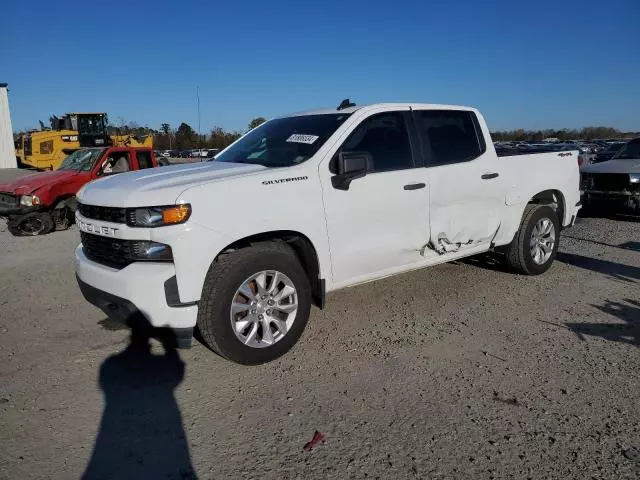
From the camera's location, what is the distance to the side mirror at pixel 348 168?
12.5 feet

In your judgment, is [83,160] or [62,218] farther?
[83,160]

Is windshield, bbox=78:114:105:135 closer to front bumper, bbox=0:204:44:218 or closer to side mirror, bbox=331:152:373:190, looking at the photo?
front bumper, bbox=0:204:44:218

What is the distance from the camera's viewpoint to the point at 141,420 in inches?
118

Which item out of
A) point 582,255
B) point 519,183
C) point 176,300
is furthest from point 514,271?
point 176,300

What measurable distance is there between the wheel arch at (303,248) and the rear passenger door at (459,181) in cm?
131

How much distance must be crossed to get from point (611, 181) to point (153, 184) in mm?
Result: 9558

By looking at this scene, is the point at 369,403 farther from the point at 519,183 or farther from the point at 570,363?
the point at 519,183

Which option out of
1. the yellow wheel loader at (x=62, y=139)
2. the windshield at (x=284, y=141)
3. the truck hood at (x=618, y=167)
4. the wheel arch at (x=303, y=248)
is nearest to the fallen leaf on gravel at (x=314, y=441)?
the wheel arch at (x=303, y=248)

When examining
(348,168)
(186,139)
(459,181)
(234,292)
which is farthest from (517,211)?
(186,139)

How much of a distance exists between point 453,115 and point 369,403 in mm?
3267

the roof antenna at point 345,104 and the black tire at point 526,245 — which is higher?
the roof antenna at point 345,104

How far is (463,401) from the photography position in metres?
3.14

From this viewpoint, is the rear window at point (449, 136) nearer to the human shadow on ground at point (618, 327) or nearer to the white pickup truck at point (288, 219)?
the white pickup truck at point (288, 219)

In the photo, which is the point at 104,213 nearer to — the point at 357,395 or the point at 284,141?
the point at 284,141
